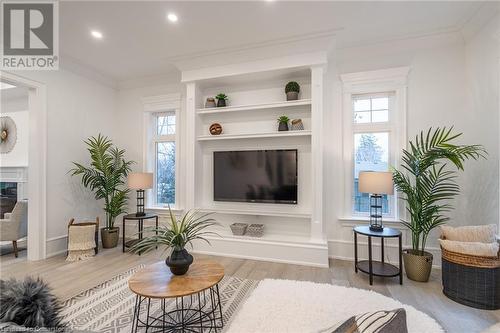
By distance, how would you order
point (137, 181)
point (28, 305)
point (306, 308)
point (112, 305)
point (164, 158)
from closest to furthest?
point (28, 305)
point (306, 308)
point (112, 305)
point (137, 181)
point (164, 158)

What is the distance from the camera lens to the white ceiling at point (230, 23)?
8.86ft

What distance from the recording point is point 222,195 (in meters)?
4.05

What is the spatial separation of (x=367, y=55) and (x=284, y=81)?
1.23 metres

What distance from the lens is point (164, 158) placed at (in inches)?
185

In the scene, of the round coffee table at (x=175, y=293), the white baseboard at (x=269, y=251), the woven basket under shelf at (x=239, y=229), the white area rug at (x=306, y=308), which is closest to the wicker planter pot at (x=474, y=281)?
the white area rug at (x=306, y=308)

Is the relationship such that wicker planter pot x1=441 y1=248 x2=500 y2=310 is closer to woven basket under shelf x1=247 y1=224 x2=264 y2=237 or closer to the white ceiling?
woven basket under shelf x1=247 y1=224 x2=264 y2=237

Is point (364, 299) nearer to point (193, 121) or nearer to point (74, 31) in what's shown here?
point (193, 121)

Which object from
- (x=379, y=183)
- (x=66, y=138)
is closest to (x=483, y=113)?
(x=379, y=183)

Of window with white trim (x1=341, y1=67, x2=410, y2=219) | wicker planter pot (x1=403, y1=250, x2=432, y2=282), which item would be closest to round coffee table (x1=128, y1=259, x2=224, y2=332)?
wicker planter pot (x1=403, y1=250, x2=432, y2=282)

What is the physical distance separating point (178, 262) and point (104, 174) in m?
3.06

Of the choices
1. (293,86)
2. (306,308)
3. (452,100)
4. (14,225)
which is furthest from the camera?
(14,225)

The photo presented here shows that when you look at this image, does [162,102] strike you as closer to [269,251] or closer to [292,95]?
[292,95]

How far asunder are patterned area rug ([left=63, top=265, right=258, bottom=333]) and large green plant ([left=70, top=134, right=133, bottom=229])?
1.66 m

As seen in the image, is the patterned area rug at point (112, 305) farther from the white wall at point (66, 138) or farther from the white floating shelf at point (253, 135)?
the white floating shelf at point (253, 135)
